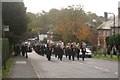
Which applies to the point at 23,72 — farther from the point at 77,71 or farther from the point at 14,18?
the point at 14,18

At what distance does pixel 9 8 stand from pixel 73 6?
5303 centimetres

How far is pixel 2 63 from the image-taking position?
1006 inches

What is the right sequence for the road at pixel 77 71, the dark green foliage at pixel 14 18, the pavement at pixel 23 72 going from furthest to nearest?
the dark green foliage at pixel 14 18 < the road at pixel 77 71 < the pavement at pixel 23 72

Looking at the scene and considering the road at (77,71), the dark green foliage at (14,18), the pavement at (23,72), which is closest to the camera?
the pavement at (23,72)

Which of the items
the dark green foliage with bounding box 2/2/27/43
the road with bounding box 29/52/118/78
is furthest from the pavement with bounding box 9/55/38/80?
the dark green foliage with bounding box 2/2/27/43

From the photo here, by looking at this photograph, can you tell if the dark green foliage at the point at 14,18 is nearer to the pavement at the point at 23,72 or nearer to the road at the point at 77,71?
the road at the point at 77,71

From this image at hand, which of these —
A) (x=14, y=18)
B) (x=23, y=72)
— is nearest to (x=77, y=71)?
(x=23, y=72)

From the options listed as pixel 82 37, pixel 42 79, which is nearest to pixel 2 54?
pixel 42 79

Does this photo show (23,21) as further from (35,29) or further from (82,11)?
(35,29)

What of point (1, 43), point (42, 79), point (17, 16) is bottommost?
point (42, 79)

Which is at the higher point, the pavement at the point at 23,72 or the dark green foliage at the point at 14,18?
the dark green foliage at the point at 14,18

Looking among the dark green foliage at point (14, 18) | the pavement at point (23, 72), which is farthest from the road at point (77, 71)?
the dark green foliage at point (14, 18)

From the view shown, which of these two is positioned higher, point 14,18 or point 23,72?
point 14,18

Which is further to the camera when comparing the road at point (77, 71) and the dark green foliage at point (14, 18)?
the dark green foliage at point (14, 18)
